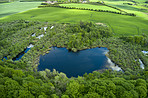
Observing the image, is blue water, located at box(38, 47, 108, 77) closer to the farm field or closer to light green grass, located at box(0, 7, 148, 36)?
the farm field

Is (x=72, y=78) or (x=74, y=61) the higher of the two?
(x=74, y=61)

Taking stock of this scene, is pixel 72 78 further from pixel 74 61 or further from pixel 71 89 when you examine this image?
pixel 74 61

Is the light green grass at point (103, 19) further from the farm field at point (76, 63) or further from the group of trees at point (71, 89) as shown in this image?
the group of trees at point (71, 89)

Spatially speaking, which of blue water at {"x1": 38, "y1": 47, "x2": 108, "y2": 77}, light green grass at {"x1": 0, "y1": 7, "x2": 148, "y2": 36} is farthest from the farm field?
light green grass at {"x1": 0, "y1": 7, "x2": 148, "y2": 36}

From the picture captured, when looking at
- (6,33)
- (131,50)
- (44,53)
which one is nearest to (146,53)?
(131,50)

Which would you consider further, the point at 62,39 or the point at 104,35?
the point at 104,35

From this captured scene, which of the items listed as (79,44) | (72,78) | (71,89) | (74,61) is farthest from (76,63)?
(71,89)

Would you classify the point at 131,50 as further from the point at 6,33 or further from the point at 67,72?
the point at 6,33
